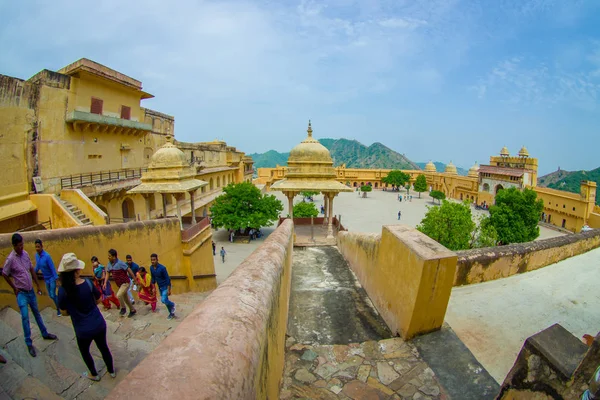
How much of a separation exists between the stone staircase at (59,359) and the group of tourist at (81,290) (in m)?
0.12

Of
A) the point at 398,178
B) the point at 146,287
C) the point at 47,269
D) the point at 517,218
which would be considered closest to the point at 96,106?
the point at 146,287

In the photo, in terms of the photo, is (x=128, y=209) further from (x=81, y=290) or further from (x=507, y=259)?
(x=507, y=259)

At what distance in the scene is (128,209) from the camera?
18453 millimetres

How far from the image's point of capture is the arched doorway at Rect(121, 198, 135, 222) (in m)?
18.0

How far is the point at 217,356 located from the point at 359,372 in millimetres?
2266

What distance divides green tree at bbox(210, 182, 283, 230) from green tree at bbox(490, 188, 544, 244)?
16.1m

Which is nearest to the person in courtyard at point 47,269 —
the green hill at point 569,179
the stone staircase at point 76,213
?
the stone staircase at point 76,213

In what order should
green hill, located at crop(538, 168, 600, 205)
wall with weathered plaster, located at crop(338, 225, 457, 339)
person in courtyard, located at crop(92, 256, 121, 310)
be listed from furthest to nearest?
green hill, located at crop(538, 168, 600, 205), person in courtyard, located at crop(92, 256, 121, 310), wall with weathered plaster, located at crop(338, 225, 457, 339)

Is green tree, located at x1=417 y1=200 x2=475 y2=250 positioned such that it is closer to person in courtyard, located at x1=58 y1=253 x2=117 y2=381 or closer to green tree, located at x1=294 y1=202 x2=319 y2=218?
green tree, located at x1=294 y1=202 x2=319 y2=218

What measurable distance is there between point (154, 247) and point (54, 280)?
11.5 feet

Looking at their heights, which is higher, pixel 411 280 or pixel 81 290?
pixel 411 280

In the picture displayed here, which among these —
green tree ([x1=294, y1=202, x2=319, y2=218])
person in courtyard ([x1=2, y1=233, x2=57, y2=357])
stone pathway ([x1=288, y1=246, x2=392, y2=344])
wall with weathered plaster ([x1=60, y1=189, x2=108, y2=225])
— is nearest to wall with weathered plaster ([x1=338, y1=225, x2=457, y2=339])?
stone pathway ([x1=288, y1=246, x2=392, y2=344])

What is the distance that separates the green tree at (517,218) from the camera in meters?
21.9

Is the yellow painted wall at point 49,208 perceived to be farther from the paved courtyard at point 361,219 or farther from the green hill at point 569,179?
the green hill at point 569,179
